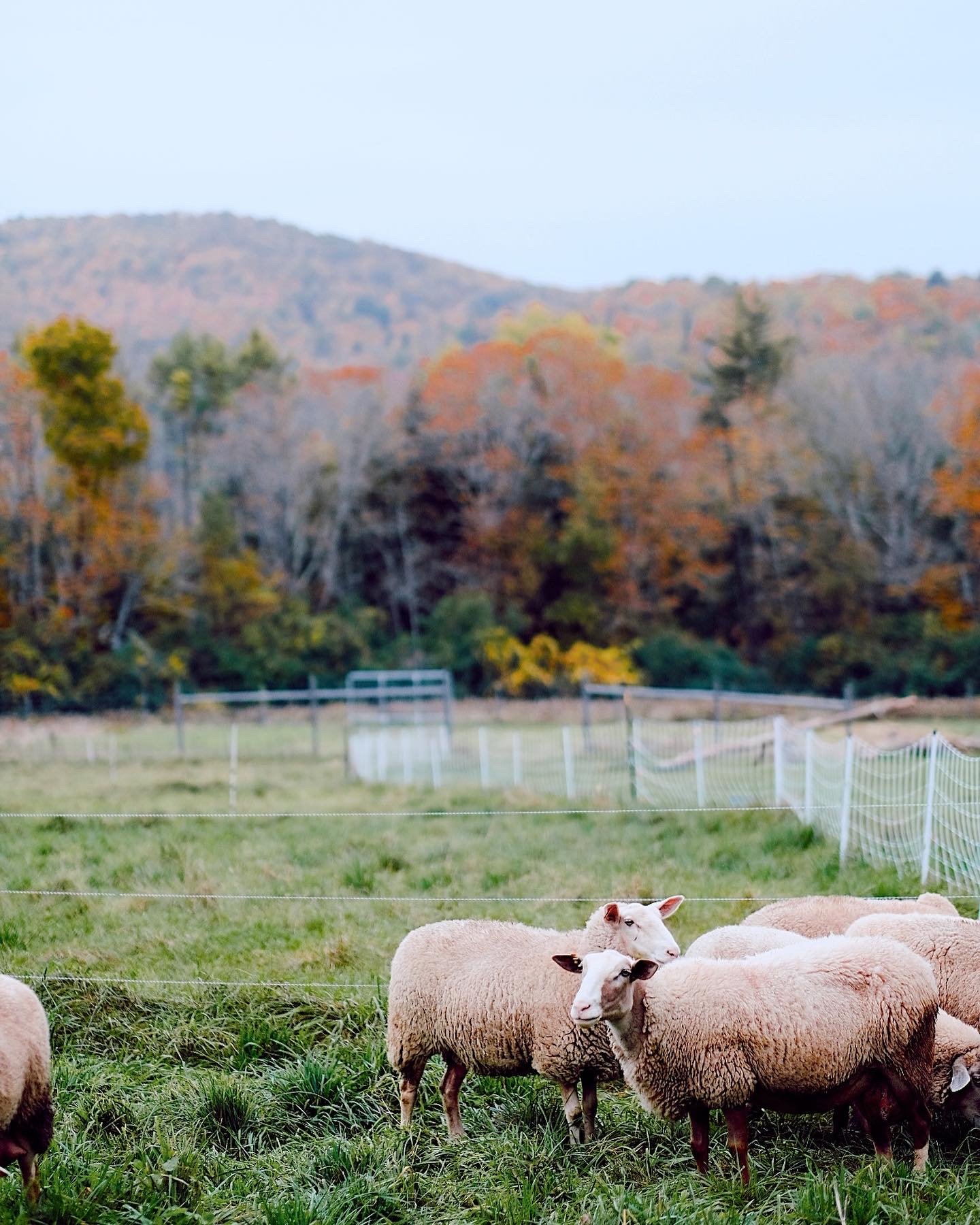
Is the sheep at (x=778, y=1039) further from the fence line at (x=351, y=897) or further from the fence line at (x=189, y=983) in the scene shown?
the fence line at (x=351, y=897)

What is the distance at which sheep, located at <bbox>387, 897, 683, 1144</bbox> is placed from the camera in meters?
4.89

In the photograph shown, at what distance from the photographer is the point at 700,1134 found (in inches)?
179

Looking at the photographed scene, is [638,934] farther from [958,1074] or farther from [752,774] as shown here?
[752,774]

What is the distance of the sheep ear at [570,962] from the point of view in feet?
15.1

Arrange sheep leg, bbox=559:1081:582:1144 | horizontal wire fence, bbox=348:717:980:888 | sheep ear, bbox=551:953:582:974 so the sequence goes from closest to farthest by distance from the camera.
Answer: sheep ear, bbox=551:953:582:974, sheep leg, bbox=559:1081:582:1144, horizontal wire fence, bbox=348:717:980:888

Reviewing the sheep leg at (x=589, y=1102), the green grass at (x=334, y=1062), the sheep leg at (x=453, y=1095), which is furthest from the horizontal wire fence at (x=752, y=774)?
the sheep leg at (x=453, y=1095)

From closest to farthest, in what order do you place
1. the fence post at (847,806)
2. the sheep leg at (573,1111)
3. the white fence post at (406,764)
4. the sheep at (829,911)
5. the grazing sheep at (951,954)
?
the sheep leg at (573,1111) < the grazing sheep at (951,954) < the sheep at (829,911) < the fence post at (847,806) < the white fence post at (406,764)

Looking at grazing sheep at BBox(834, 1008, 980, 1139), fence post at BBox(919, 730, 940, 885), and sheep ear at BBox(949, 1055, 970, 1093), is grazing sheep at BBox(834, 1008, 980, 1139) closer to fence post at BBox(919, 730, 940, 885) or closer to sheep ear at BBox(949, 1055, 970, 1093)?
sheep ear at BBox(949, 1055, 970, 1093)

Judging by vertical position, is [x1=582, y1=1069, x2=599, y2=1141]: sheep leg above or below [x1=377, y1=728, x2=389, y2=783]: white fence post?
above

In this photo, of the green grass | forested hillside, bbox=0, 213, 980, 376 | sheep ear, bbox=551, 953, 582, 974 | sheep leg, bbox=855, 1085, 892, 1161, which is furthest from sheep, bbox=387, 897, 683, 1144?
forested hillside, bbox=0, 213, 980, 376

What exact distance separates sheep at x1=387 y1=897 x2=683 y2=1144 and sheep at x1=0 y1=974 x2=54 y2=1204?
1432 mm

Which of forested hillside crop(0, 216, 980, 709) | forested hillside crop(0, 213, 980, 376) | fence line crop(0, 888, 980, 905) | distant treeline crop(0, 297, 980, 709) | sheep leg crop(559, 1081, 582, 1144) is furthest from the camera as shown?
forested hillside crop(0, 213, 980, 376)

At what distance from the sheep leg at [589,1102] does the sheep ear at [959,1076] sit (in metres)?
1.39

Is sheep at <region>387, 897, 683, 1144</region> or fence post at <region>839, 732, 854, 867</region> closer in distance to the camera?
sheep at <region>387, 897, 683, 1144</region>
